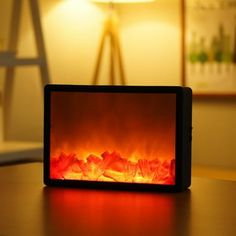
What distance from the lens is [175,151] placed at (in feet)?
2.84

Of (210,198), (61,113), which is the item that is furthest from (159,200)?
(61,113)

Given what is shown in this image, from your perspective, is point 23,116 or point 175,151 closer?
point 175,151

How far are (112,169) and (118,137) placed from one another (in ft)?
0.15

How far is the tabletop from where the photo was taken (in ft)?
2.13

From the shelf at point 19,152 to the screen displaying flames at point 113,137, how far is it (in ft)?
3.97

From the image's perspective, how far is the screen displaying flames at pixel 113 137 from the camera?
2.88 feet

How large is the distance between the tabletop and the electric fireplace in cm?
2

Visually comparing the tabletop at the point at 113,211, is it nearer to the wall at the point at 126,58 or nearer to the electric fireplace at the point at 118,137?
the electric fireplace at the point at 118,137

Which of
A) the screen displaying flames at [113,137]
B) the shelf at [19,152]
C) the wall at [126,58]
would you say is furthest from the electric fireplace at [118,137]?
the wall at [126,58]

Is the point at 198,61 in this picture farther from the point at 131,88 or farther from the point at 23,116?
the point at 131,88

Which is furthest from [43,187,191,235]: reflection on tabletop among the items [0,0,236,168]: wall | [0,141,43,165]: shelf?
[0,0,236,168]: wall

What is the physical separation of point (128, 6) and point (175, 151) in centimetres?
211

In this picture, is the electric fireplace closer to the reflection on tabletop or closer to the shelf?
the reflection on tabletop

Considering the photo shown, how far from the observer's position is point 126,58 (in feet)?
9.51
